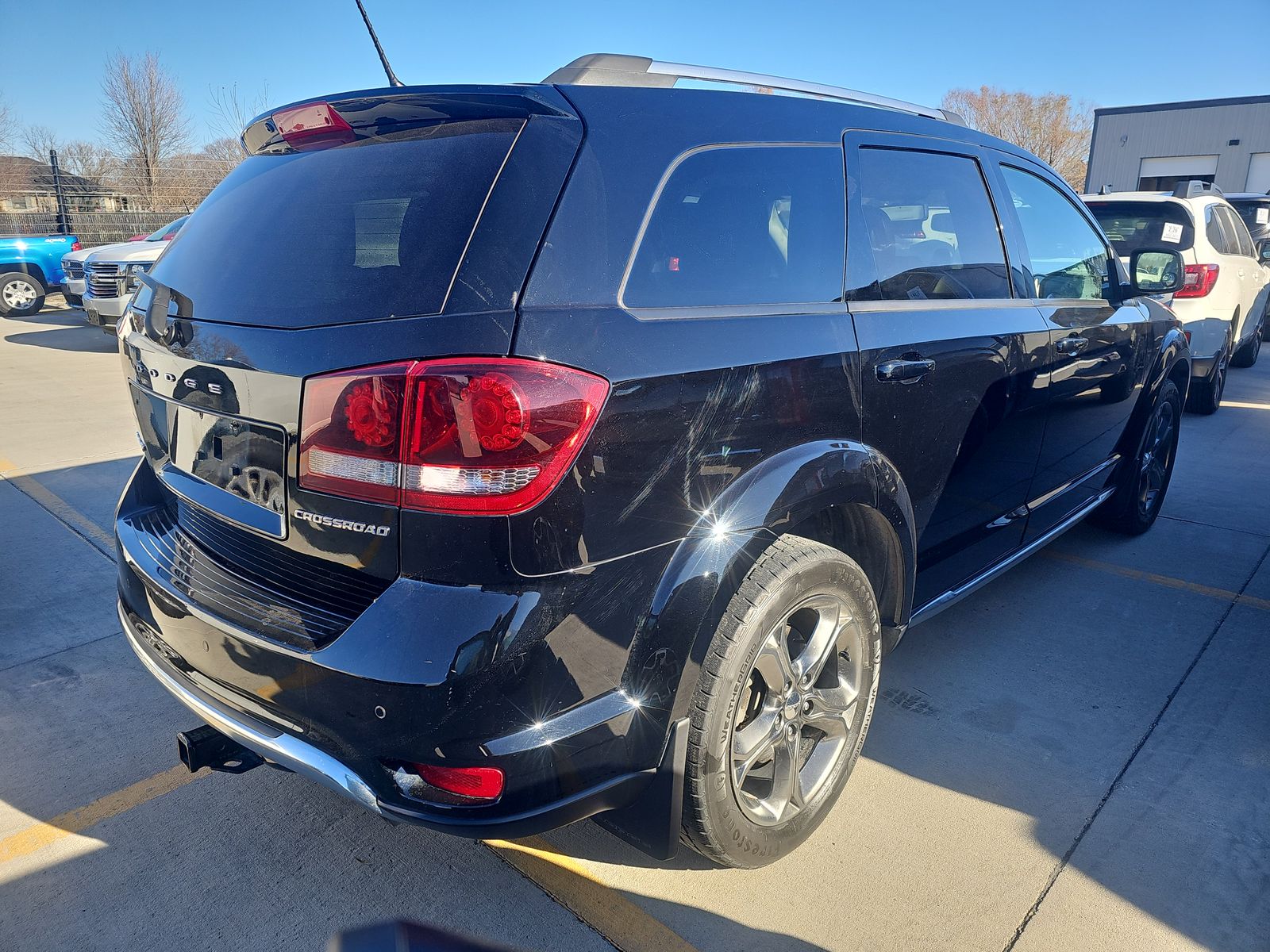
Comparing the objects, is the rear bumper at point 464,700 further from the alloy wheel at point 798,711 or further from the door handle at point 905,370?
the door handle at point 905,370

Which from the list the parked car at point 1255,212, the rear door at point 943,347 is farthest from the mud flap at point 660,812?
the parked car at point 1255,212

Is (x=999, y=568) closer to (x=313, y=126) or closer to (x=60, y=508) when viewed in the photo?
(x=313, y=126)

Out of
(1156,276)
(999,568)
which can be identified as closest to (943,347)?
(999,568)

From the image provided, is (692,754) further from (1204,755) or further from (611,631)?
(1204,755)

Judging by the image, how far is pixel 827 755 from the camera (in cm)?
251

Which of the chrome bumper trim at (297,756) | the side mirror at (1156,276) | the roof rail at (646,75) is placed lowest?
the chrome bumper trim at (297,756)

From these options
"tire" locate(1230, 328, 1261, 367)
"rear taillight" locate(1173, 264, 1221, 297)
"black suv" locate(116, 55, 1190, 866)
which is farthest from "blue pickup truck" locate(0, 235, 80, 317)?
"tire" locate(1230, 328, 1261, 367)

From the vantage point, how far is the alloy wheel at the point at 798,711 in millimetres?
2223

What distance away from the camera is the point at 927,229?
2854 millimetres

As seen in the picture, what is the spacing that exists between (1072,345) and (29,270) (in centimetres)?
1592

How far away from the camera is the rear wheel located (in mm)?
10102

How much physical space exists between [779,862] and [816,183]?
72.1 inches

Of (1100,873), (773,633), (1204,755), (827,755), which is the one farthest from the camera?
(1204,755)

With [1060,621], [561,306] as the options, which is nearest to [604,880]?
[561,306]
